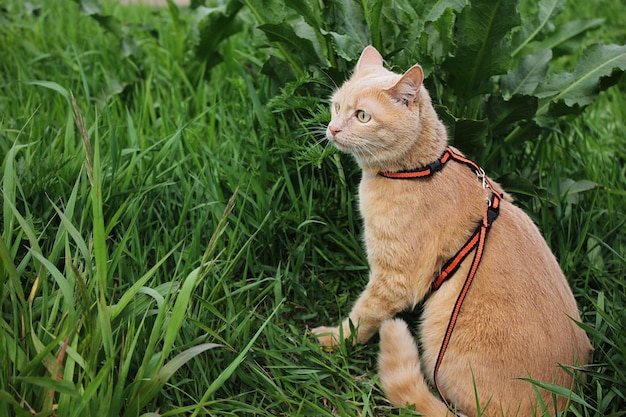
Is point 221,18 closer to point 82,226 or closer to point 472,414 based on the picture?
point 82,226

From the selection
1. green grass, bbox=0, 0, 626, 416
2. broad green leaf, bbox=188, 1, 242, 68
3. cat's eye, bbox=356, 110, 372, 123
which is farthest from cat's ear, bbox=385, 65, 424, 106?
broad green leaf, bbox=188, 1, 242, 68

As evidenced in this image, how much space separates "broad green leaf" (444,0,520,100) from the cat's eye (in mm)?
540

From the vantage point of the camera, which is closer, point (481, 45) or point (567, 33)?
point (481, 45)

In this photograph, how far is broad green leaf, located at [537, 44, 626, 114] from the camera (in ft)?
8.69

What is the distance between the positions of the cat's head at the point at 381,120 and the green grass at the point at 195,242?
0.24m

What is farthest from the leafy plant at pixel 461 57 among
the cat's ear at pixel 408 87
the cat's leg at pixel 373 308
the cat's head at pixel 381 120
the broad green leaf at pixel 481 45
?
the cat's leg at pixel 373 308

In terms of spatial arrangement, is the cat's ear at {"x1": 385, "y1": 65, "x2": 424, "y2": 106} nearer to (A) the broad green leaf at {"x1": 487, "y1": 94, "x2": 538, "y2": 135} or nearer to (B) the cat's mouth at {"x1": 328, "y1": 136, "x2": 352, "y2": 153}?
(B) the cat's mouth at {"x1": 328, "y1": 136, "x2": 352, "y2": 153}

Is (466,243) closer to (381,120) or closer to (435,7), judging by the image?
(381,120)

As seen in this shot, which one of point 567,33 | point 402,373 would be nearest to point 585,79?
point 567,33

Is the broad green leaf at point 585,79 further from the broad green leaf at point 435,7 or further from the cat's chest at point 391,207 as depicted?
the cat's chest at point 391,207

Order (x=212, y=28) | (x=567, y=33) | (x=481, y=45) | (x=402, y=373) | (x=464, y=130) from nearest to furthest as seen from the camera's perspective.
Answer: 1. (x=402, y=373)
2. (x=481, y=45)
3. (x=464, y=130)
4. (x=567, y=33)
5. (x=212, y=28)

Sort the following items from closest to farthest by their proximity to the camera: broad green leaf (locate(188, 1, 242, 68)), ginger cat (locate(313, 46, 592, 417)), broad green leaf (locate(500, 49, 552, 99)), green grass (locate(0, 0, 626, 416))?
1. green grass (locate(0, 0, 626, 416))
2. ginger cat (locate(313, 46, 592, 417))
3. broad green leaf (locate(500, 49, 552, 99))
4. broad green leaf (locate(188, 1, 242, 68))

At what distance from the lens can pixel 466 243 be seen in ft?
6.88

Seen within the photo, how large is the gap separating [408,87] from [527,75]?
37.1 inches
